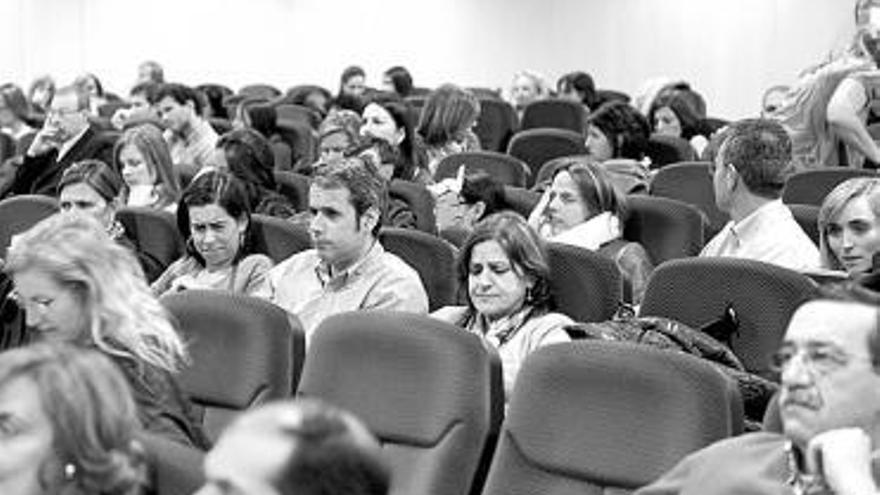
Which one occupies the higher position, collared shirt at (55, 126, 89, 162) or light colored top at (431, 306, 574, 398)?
light colored top at (431, 306, 574, 398)

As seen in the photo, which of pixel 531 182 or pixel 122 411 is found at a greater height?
pixel 122 411

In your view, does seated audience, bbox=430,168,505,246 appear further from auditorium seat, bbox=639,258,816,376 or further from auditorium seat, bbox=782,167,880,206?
auditorium seat, bbox=639,258,816,376

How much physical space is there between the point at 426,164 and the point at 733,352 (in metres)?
3.77

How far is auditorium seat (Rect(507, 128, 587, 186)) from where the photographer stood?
9.22 metres

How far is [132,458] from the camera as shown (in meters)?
2.65

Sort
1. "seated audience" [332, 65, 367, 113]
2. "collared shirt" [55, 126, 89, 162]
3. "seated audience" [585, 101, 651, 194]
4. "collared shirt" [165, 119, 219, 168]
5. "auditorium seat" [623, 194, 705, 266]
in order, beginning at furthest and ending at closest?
"seated audience" [332, 65, 367, 113] → "collared shirt" [165, 119, 219, 168] → "seated audience" [585, 101, 651, 194] → "collared shirt" [55, 126, 89, 162] → "auditorium seat" [623, 194, 705, 266]

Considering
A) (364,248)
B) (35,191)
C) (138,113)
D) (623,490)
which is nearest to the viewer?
(623,490)

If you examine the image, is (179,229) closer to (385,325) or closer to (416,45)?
(385,325)

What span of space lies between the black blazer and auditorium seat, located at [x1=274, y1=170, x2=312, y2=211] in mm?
1053

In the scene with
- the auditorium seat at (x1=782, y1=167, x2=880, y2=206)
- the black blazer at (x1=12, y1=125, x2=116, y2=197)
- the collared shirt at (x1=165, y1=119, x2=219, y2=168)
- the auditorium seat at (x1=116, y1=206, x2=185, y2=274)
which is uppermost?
the auditorium seat at (x1=782, y1=167, x2=880, y2=206)

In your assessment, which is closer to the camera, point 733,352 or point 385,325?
point 385,325


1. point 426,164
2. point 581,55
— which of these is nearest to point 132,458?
point 426,164

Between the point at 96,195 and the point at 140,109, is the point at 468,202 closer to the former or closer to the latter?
the point at 96,195

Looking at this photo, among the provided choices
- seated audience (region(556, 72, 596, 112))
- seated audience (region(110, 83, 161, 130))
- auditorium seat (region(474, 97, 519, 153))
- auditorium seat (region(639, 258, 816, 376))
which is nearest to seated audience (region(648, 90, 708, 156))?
auditorium seat (region(474, 97, 519, 153))
